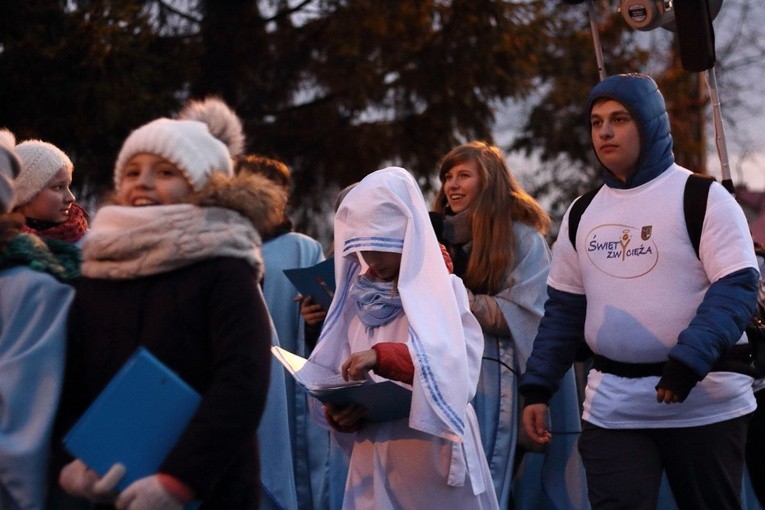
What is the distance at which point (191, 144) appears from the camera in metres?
3.60

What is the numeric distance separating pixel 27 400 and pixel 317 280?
3.01 metres

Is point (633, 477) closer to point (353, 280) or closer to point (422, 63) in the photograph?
point (353, 280)

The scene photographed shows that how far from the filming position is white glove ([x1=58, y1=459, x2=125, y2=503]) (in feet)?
10.5

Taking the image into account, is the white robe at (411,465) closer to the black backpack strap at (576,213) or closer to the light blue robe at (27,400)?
the black backpack strap at (576,213)

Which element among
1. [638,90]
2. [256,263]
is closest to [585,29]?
[638,90]

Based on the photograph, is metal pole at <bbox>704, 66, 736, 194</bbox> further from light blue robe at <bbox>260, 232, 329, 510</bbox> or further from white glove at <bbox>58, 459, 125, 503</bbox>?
white glove at <bbox>58, 459, 125, 503</bbox>

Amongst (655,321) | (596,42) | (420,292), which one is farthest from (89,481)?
(596,42)

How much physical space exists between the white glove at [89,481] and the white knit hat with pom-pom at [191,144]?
0.78m

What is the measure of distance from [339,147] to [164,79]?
2340 millimetres

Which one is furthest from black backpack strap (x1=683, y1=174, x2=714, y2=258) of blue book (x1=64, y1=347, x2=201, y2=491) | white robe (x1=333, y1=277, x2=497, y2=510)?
blue book (x1=64, y1=347, x2=201, y2=491)

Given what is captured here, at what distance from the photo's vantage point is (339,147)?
50.9 ft

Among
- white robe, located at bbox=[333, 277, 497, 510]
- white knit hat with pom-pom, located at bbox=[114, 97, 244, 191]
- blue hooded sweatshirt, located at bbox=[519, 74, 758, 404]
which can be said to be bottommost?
white robe, located at bbox=[333, 277, 497, 510]

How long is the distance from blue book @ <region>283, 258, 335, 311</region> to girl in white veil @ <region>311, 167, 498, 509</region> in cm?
129

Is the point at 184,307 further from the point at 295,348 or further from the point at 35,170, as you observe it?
the point at 295,348
